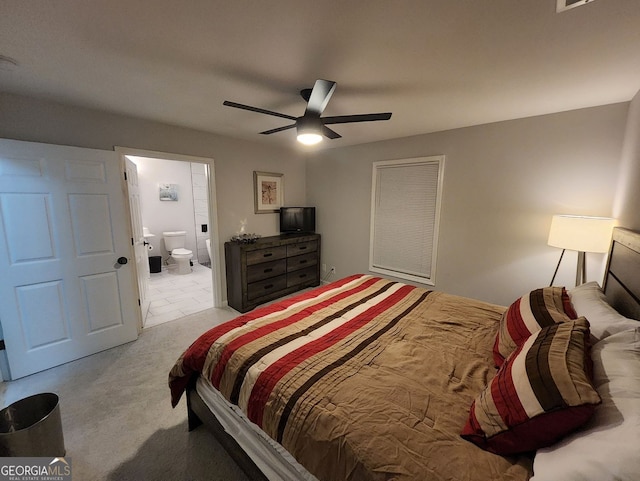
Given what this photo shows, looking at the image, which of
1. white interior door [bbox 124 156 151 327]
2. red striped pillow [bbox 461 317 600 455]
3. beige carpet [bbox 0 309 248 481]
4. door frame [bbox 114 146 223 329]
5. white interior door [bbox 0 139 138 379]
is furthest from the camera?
white interior door [bbox 124 156 151 327]

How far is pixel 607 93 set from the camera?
1.99 metres

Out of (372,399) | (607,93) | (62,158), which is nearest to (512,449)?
(372,399)

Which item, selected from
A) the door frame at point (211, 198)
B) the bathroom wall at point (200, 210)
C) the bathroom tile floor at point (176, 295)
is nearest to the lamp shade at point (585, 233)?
the door frame at point (211, 198)

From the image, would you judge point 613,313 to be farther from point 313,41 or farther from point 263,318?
point 313,41

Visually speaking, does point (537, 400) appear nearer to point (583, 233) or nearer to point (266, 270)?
point (583, 233)

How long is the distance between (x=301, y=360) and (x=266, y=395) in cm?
23

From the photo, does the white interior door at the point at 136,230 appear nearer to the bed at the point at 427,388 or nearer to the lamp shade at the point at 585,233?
the bed at the point at 427,388

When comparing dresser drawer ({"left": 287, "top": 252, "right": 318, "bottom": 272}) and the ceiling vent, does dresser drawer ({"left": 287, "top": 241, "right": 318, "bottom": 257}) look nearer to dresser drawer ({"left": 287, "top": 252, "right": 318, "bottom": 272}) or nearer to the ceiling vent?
dresser drawer ({"left": 287, "top": 252, "right": 318, "bottom": 272})

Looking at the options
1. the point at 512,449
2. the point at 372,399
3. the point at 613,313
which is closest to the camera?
the point at 512,449

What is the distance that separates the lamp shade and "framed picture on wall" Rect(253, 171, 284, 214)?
3.49 m

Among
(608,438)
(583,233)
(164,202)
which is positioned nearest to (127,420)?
(608,438)

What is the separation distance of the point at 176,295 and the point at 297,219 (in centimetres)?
233

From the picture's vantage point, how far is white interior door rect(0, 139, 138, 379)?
2094mm

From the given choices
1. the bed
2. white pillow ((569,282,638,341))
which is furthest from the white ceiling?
white pillow ((569,282,638,341))
